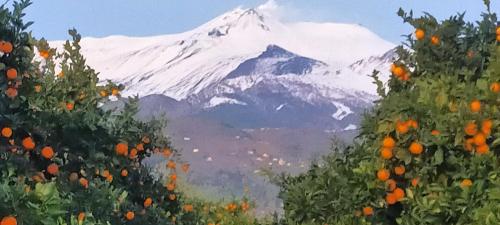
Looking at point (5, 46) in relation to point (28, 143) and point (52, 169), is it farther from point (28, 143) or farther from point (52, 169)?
point (52, 169)

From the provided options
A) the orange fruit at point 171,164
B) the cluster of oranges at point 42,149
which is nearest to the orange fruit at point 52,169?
the cluster of oranges at point 42,149

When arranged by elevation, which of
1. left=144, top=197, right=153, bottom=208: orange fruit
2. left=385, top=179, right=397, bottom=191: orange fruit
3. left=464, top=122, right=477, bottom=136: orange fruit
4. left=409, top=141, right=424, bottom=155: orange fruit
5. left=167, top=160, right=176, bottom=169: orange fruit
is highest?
left=464, top=122, right=477, bottom=136: orange fruit

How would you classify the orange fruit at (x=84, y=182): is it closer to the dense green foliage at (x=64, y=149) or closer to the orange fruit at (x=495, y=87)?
the dense green foliage at (x=64, y=149)

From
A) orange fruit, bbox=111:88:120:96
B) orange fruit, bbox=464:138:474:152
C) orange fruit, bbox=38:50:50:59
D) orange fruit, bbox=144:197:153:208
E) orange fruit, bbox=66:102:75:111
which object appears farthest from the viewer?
orange fruit, bbox=111:88:120:96

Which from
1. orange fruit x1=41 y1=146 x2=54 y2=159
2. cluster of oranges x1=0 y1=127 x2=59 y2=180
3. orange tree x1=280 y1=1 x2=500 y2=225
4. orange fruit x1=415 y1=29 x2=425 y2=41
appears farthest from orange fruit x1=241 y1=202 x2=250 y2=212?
orange fruit x1=41 y1=146 x2=54 y2=159

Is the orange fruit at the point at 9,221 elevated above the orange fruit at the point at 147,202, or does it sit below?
above

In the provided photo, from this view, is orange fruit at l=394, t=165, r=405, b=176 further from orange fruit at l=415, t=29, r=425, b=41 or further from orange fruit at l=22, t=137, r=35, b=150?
Result: orange fruit at l=22, t=137, r=35, b=150

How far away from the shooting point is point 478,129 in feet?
14.6

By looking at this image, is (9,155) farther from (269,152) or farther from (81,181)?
(269,152)

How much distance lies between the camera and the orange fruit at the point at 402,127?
4723mm

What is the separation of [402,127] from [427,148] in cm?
20

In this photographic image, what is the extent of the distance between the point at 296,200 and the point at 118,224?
55.6 inches

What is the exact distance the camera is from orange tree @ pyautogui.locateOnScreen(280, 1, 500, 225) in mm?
4461

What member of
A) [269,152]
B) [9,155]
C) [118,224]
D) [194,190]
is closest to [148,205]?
[118,224]
